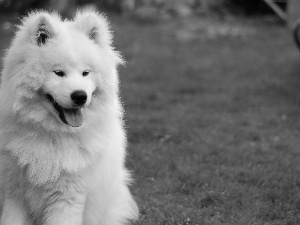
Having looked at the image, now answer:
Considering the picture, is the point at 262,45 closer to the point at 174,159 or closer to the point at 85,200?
the point at 174,159

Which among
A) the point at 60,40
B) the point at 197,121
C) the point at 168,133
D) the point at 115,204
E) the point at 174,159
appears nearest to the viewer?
the point at 60,40

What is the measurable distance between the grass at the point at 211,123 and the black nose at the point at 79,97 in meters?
1.38

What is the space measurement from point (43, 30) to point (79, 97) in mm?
538

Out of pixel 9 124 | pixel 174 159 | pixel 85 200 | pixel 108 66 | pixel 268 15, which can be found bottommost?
pixel 268 15

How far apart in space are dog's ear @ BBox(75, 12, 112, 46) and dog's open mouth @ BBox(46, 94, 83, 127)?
1.76 ft

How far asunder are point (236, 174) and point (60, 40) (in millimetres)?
2703

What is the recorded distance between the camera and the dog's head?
375 cm

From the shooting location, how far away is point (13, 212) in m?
3.97

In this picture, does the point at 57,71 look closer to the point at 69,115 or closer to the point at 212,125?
the point at 69,115

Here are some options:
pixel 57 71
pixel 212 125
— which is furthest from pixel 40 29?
pixel 212 125

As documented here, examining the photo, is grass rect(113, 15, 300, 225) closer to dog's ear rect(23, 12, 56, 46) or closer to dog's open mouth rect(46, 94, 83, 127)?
dog's open mouth rect(46, 94, 83, 127)

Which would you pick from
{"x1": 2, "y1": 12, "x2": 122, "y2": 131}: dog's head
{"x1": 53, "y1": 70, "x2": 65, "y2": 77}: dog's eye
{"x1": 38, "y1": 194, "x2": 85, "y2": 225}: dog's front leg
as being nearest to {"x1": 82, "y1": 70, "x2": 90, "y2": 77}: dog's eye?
{"x1": 2, "y1": 12, "x2": 122, "y2": 131}: dog's head

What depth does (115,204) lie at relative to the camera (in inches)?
176

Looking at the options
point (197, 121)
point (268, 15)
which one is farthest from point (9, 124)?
point (268, 15)
